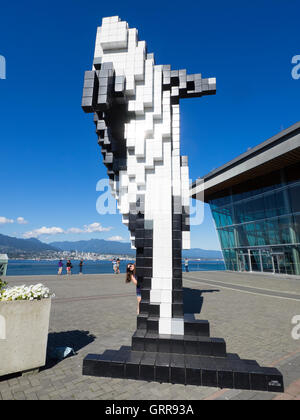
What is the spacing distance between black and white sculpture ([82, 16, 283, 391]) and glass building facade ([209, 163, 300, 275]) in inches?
915

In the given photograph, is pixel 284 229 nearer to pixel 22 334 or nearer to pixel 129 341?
pixel 129 341

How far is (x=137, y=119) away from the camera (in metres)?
5.64

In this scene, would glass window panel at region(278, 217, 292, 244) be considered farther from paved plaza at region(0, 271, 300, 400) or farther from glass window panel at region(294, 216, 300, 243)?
paved plaza at region(0, 271, 300, 400)

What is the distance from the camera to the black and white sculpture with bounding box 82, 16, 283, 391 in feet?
15.3

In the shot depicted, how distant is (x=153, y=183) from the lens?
221 inches

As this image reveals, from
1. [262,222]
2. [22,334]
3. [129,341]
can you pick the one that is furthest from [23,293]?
[262,222]

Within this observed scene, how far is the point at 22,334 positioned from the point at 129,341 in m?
2.93

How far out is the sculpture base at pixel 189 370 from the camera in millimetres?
3826

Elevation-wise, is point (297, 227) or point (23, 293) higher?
point (297, 227)

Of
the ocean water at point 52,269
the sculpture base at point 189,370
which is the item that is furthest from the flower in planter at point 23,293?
the ocean water at point 52,269

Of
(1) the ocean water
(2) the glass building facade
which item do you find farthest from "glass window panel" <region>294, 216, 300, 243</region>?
(1) the ocean water

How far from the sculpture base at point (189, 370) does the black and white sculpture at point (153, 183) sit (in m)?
0.05
